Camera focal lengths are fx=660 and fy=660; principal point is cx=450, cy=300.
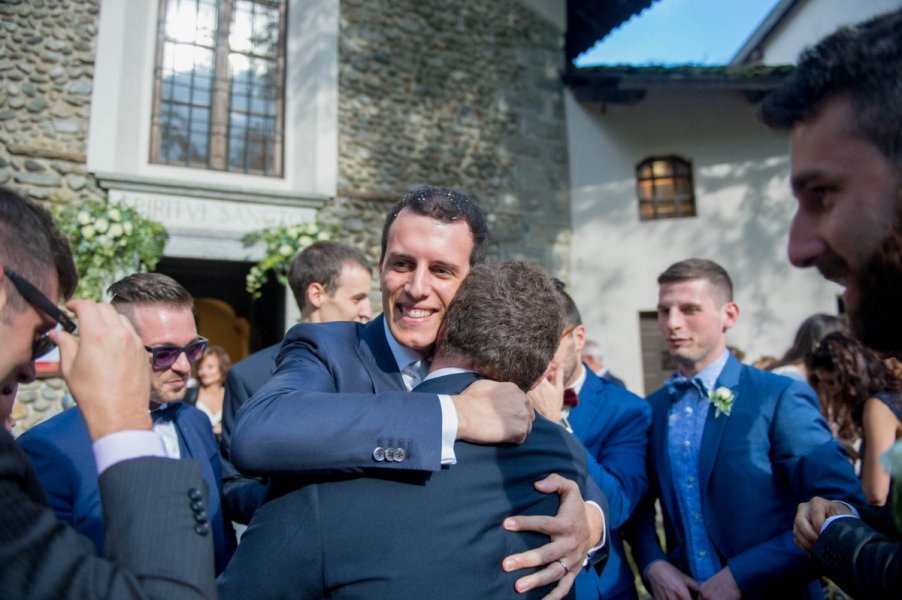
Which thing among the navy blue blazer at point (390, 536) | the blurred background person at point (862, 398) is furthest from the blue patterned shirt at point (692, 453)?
the navy blue blazer at point (390, 536)

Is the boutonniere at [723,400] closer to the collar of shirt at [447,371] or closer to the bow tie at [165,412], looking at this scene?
the collar of shirt at [447,371]

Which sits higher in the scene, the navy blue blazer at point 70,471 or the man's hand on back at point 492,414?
the man's hand on back at point 492,414

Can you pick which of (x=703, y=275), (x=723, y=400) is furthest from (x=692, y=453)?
(x=703, y=275)

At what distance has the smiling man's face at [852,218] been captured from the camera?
3.90 ft

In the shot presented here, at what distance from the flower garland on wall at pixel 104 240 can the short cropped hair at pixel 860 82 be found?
24.1 ft

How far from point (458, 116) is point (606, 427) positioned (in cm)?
739

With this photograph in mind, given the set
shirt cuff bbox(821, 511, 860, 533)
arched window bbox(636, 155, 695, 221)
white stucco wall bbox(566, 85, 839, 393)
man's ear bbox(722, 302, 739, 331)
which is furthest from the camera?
arched window bbox(636, 155, 695, 221)

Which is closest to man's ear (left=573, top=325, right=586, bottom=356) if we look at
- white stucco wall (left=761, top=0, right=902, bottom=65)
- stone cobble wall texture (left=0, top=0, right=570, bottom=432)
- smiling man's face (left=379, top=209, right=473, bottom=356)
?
smiling man's face (left=379, top=209, right=473, bottom=356)

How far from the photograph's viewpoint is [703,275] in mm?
3160

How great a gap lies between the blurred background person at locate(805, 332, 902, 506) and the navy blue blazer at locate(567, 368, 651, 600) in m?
1.10

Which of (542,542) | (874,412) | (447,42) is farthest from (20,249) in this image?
(447,42)

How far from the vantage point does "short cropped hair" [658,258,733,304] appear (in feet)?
10.4

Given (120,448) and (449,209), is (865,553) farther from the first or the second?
(120,448)

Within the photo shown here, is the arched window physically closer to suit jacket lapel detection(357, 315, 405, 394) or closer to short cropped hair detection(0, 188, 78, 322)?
suit jacket lapel detection(357, 315, 405, 394)
